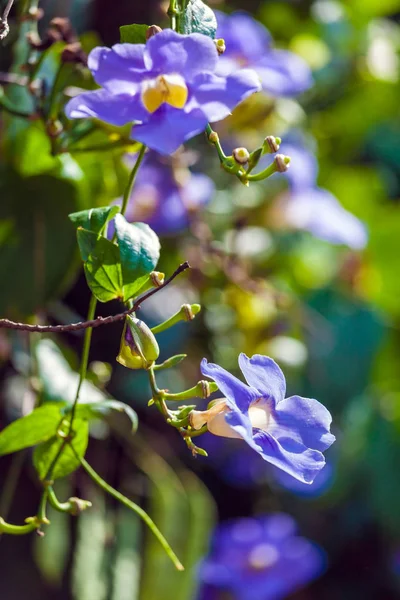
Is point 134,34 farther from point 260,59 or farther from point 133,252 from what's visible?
point 260,59

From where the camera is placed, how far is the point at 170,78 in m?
0.41

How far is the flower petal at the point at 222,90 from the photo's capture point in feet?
1.28

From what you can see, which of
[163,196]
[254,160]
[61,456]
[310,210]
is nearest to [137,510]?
[61,456]

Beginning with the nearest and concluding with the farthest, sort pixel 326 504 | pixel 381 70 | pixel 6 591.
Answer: pixel 6 591 → pixel 326 504 → pixel 381 70

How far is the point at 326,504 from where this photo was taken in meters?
1.09

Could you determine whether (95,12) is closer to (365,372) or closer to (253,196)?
(253,196)

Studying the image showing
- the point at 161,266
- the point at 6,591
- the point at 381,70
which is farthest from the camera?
the point at 381,70

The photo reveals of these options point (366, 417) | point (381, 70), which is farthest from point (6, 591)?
point (381, 70)

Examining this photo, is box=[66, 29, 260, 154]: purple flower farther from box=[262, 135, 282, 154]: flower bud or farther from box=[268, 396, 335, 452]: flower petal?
box=[268, 396, 335, 452]: flower petal

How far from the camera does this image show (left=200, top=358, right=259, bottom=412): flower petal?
359 mm

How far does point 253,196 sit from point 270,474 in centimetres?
33

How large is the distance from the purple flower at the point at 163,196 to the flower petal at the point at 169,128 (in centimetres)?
41

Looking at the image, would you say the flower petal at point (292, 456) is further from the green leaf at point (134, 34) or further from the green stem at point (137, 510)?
the green leaf at point (134, 34)

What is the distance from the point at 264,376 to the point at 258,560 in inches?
25.1
